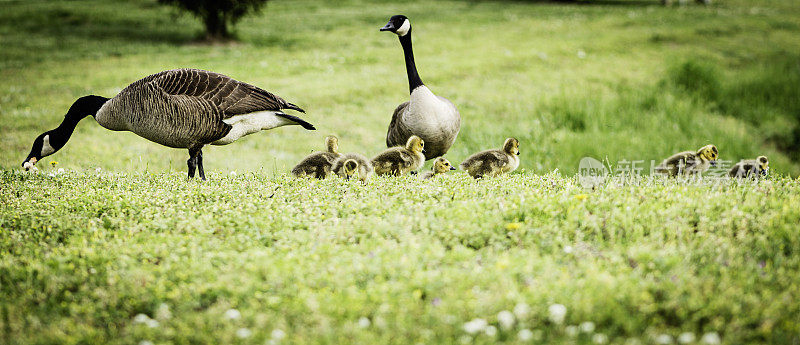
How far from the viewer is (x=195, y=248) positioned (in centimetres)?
594

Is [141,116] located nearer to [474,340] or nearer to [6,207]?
[6,207]

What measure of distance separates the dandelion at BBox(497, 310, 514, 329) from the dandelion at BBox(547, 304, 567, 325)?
12.5 inches

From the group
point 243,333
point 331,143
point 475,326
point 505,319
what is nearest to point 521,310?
point 505,319

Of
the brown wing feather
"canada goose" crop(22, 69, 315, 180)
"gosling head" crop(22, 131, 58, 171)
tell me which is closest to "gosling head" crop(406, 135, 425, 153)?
"canada goose" crop(22, 69, 315, 180)

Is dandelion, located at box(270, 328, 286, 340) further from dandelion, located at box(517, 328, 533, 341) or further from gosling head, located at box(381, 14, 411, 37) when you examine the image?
gosling head, located at box(381, 14, 411, 37)

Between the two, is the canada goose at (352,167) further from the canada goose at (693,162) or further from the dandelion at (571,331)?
the canada goose at (693,162)

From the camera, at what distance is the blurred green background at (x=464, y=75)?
14.3 m

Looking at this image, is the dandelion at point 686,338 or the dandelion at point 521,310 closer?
the dandelion at point 686,338

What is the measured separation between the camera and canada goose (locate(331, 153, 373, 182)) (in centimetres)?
853

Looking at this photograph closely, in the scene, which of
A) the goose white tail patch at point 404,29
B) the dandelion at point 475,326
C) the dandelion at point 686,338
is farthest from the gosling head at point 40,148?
the dandelion at point 686,338

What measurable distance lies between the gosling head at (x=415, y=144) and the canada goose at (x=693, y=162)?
13.7 feet

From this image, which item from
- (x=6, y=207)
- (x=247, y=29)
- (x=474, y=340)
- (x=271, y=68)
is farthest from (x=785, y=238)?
(x=247, y=29)

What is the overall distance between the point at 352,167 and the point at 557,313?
15.2 ft

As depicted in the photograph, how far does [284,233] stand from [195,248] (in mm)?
938
